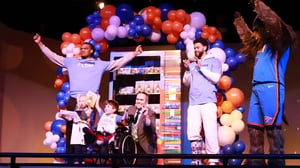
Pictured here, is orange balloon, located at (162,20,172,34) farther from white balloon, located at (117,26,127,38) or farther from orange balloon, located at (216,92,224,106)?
orange balloon, located at (216,92,224,106)

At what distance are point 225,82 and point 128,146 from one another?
4.96 feet

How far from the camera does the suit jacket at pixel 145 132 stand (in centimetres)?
599

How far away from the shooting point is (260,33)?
4.55m

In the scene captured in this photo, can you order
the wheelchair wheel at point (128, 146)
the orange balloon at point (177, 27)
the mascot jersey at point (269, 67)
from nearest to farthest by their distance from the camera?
the mascot jersey at point (269, 67)
the wheelchair wheel at point (128, 146)
the orange balloon at point (177, 27)

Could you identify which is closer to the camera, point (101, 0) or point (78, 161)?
point (78, 161)

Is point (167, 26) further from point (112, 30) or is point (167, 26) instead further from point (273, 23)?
point (273, 23)

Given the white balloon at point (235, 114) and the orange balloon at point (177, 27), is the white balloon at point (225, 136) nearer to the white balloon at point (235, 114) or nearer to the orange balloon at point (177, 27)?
the white balloon at point (235, 114)

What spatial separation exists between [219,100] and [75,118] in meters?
1.85

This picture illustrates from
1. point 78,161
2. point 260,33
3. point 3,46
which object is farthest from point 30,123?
point 260,33

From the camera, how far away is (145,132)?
20.0 ft

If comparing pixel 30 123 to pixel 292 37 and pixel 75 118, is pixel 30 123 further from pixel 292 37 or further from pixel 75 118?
pixel 292 37

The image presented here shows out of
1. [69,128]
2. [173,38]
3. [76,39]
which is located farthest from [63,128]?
[173,38]

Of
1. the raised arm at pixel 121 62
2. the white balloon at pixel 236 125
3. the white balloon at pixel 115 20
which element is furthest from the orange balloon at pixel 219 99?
the white balloon at pixel 115 20

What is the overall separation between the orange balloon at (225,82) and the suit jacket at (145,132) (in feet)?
3.20
